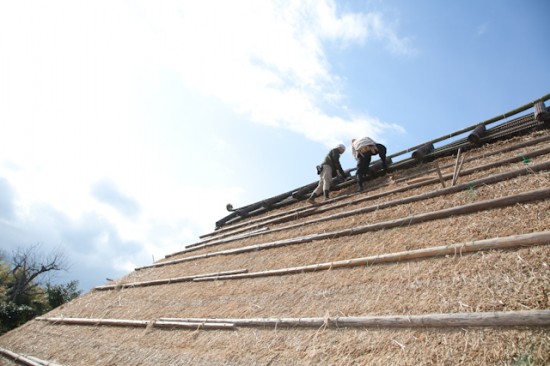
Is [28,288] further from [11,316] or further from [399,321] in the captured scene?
[399,321]

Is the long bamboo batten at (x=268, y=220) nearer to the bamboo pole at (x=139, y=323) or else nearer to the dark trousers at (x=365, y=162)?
the dark trousers at (x=365, y=162)

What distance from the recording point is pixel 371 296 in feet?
7.85

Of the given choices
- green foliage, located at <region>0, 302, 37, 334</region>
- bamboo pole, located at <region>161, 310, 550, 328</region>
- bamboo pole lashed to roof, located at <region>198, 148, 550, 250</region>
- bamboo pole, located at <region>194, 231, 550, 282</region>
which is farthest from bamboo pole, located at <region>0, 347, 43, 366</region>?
green foliage, located at <region>0, 302, 37, 334</region>

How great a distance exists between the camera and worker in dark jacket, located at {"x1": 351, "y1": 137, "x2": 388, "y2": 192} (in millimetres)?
5254

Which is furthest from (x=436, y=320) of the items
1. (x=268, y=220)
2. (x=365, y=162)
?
(x=268, y=220)

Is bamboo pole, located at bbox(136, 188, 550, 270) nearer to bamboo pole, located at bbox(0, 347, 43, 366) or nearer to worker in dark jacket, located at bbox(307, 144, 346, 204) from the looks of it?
worker in dark jacket, located at bbox(307, 144, 346, 204)

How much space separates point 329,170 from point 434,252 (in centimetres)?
365

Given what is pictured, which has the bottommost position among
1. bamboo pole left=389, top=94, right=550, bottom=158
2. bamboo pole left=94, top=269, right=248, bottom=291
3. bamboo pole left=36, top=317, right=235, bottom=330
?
bamboo pole left=36, top=317, right=235, bottom=330

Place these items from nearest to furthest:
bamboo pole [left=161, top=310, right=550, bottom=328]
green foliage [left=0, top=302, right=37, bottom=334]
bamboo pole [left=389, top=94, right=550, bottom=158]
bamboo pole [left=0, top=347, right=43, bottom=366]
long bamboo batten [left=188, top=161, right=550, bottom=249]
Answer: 1. bamboo pole [left=161, top=310, right=550, bottom=328]
2. long bamboo batten [left=188, top=161, right=550, bottom=249]
3. bamboo pole [left=389, top=94, right=550, bottom=158]
4. bamboo pole [left=0, top=347, right=43, bottom=366]
5. green foliage [left=0, top=302, right=37, bottom=334]

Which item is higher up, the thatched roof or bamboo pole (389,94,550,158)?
bamboo pole (389,94,550,158)

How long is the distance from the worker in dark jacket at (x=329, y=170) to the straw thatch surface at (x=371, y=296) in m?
0.85

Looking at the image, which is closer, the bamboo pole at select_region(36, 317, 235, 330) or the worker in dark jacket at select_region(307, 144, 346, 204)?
the bamboo pole at select_region(36, 317, 235, 330)

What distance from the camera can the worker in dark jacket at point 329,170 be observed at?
5.89m

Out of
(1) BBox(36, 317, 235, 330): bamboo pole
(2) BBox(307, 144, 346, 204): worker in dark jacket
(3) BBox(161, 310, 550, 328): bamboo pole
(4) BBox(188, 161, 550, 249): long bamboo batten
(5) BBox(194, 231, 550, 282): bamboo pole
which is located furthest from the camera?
(2) BBox(307, 144, 346, 204): worker in dark jacket
